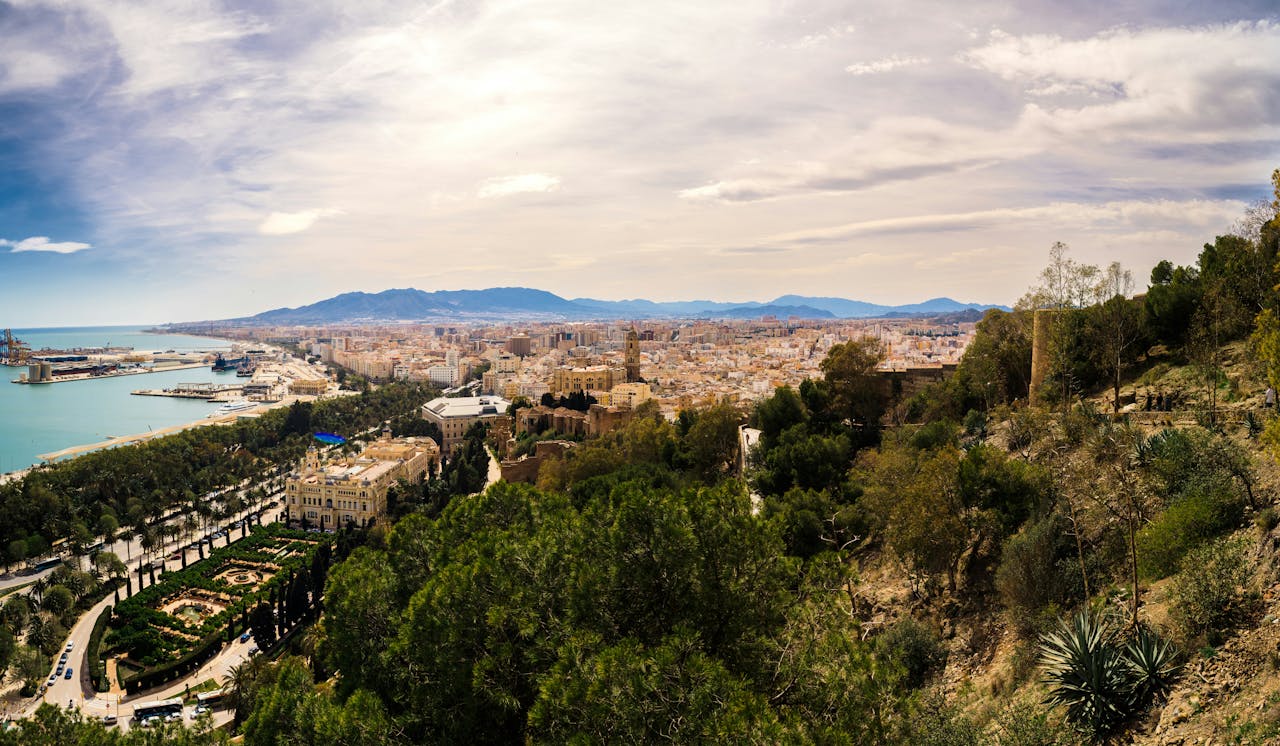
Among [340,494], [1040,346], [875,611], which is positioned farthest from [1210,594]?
[340,494]

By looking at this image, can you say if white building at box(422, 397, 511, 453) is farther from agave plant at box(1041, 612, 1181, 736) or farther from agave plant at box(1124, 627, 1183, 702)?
agave plant at box(1124, 627, 1183, 702)

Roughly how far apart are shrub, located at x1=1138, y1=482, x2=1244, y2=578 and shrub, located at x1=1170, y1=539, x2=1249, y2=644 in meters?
0.45

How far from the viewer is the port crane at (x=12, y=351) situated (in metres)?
94.2

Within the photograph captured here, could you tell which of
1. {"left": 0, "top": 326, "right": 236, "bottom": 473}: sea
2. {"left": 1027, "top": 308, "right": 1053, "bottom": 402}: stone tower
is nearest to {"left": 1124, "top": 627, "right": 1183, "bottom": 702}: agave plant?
{"left": 1027, "top": 308, "right": 1053, "bottom": 402}: stone tower

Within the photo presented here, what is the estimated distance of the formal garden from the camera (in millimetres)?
16406

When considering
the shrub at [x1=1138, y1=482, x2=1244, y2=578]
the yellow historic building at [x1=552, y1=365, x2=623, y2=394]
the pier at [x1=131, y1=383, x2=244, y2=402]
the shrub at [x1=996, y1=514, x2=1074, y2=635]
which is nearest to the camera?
the shrub at [x1=1138, y1=482, x2=1244, y2=578]

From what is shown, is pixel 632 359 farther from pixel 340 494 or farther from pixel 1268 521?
pixel 1268 521

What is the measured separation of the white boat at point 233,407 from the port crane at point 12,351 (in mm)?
56298

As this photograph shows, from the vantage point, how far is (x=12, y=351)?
9544cm

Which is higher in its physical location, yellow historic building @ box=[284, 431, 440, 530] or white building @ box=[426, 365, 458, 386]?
white building @ box=[426, 365, 458, 386]

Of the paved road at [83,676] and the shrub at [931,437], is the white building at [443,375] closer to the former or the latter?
the paved road at [83,676]

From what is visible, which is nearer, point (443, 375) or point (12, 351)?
point (443, 375)

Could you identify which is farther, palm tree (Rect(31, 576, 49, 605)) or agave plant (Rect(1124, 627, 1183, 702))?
palm tree (Rect(31, 576, 49, 605))

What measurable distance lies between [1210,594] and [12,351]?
126934 mm
